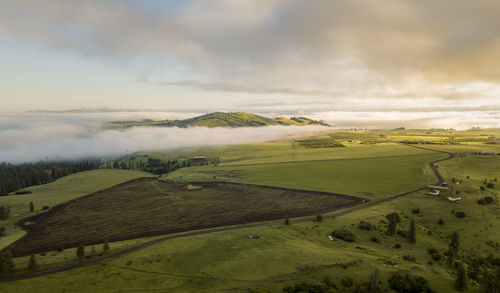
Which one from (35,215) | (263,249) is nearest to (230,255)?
(263,249)

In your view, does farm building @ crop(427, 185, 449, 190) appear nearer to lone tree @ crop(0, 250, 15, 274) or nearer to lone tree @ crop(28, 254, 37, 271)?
lone tree @ crop(28, 254, 37, 271)

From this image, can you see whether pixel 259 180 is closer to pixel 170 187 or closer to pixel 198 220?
pixel 170 187

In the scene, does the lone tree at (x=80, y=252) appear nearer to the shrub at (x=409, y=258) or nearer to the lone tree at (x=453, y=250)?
the shrub at (x=409, y=258)

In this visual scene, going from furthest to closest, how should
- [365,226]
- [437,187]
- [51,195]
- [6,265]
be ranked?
[51,195], [437,187], [365,226], [6,265]

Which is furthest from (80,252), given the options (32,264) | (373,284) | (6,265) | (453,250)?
(453,250)

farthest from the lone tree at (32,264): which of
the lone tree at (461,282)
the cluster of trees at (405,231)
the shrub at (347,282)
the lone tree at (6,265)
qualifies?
the cluster of trees at (405,231)

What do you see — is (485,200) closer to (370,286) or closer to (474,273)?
(474,273)

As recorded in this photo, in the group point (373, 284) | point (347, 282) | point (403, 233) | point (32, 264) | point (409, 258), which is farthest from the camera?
point (403, 233)
